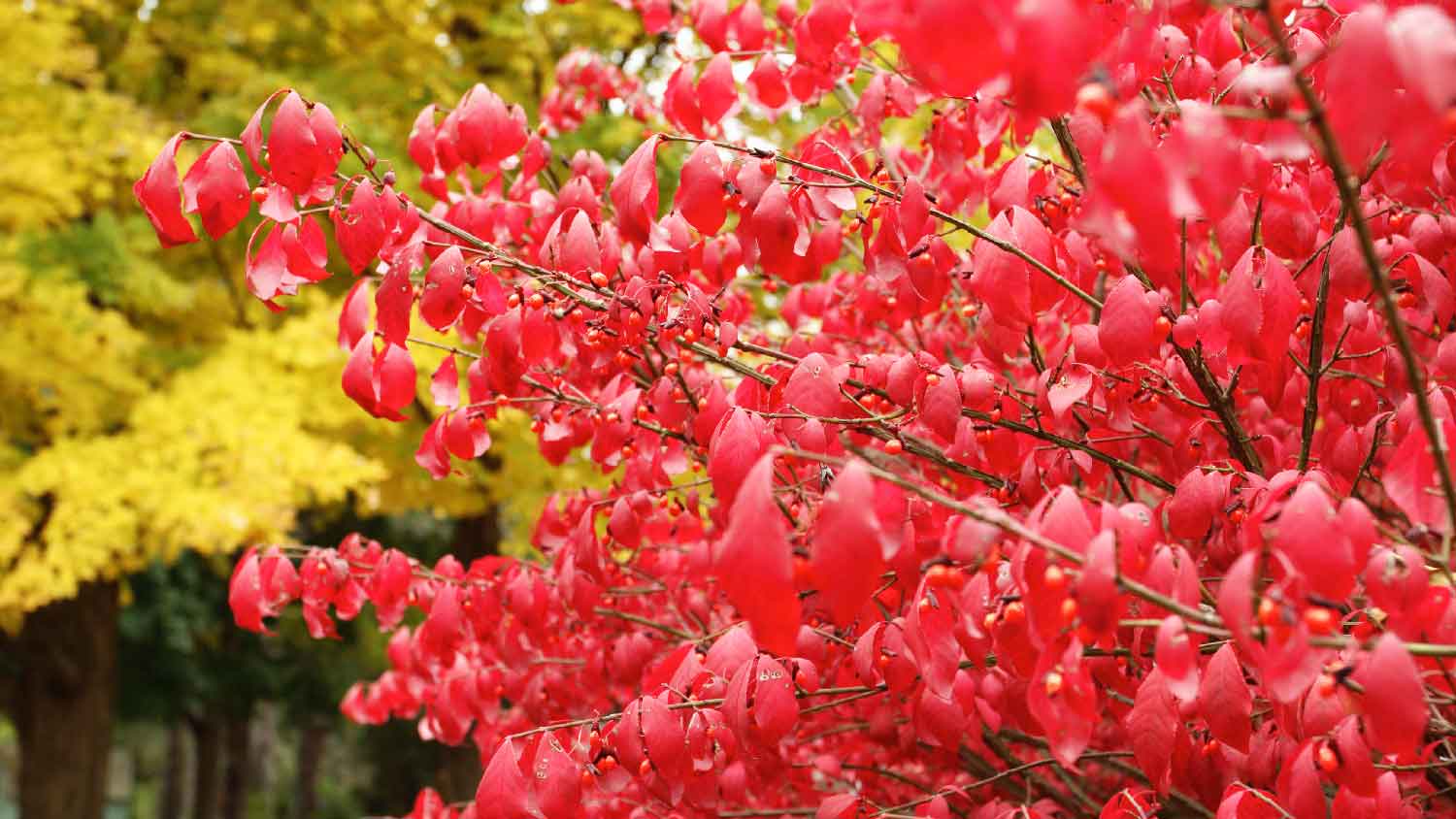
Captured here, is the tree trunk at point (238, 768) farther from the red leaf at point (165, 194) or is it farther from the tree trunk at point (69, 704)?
the red leaf at point (165, 194)

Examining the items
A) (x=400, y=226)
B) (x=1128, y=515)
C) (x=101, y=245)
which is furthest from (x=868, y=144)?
(x=101, y=245)

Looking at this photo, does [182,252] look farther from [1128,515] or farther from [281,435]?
[1128,515]

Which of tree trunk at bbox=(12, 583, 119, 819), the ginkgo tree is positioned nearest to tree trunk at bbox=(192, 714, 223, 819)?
tree trunk at bbox=(12, 583, 119, 819)

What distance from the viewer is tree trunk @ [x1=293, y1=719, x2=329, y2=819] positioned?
1603cm

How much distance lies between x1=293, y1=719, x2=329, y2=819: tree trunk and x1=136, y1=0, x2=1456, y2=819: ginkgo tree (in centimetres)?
1418

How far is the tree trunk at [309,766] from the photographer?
1603cm

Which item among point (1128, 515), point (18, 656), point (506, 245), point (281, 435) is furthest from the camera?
point (18, 656)

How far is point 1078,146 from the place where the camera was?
7.19 ft

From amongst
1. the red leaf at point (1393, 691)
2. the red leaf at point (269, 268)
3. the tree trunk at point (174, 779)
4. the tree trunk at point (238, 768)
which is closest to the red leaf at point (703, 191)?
the red leaf at point (269, 268)

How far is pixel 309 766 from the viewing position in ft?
54.6

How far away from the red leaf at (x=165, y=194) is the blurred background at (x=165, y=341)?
9.48 ft

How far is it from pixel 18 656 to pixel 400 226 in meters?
8.78

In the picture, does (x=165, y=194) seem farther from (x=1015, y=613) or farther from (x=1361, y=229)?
(x=1361, y=229)

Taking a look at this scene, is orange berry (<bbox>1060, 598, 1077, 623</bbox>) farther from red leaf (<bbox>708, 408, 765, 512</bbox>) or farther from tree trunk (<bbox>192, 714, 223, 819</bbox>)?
tree trunk (<bbox>192, 714, 223, 819</bbox>)
